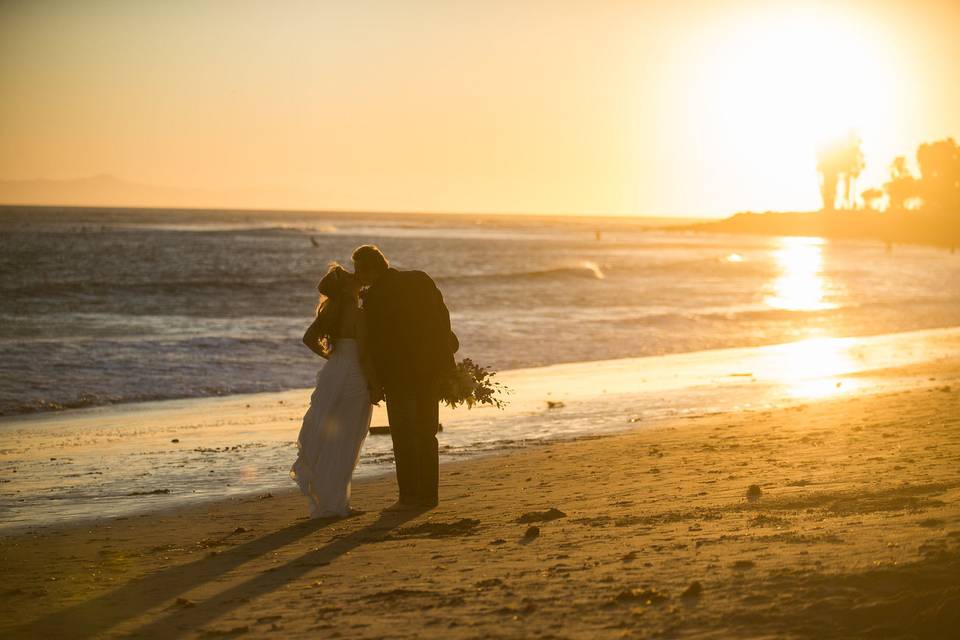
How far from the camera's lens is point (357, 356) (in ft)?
25.7

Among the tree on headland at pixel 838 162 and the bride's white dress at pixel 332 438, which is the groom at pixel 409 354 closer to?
the bride's white dress at pixel 332 438

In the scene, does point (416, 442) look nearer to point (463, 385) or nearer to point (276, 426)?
point (463, 385)

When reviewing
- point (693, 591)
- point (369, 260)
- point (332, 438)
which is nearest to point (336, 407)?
point (332, 438)

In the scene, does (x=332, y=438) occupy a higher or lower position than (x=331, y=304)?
lower

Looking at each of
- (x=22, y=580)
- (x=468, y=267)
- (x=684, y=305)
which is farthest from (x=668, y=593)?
(x=468, y=267)

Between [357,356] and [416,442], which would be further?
[416,442]

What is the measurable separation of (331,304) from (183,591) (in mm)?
2603

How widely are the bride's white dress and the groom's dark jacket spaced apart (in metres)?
0.22

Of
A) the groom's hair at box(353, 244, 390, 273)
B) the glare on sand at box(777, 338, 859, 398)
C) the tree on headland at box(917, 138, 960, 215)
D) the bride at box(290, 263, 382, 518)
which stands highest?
the tree on headland at box(917, 138, 960, 215)

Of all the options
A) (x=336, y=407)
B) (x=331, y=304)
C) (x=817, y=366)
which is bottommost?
(x=817, y=366)

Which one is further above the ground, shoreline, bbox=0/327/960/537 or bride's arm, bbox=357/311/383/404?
bride's arm, bbox=357/311/383/404

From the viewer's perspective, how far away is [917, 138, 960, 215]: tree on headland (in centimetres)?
13075

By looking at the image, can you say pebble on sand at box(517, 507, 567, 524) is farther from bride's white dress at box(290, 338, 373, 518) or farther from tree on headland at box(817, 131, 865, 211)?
tree on headland at box(817, 131, 865, 211)

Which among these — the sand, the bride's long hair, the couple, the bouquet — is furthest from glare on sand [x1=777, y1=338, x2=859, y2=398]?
the bride's long hair
